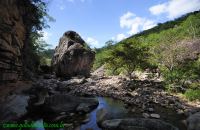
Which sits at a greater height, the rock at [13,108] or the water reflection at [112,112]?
the rock at [13,108]

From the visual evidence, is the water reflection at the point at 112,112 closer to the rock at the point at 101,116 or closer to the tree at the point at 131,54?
the rock at the point at 101,116

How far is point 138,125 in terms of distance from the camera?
295 inches

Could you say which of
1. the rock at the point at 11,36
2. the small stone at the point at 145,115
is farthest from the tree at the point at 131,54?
the small stone at the point at 145,115

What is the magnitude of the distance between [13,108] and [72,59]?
65.4 ft

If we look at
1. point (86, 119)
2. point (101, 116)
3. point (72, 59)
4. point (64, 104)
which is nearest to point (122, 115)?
point (101, 116)

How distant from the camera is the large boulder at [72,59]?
28.1 m

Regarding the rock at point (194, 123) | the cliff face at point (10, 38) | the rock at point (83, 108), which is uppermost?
the cliff face at point (10, 38)

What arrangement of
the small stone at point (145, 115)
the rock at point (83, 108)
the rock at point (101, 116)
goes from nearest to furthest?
the rock at point (101, 116)
the small stone at point (145, 115)
the rock at point (83, 108)

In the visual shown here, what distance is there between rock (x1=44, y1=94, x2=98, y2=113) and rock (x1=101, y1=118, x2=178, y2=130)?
105 inches

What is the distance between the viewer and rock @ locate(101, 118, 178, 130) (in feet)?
24.1

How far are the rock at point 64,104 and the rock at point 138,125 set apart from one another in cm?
266

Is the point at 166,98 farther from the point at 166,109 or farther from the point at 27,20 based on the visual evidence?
the point at 27,20

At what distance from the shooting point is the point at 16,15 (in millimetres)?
11594

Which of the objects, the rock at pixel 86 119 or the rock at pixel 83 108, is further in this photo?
the rock at pixel 83 108
